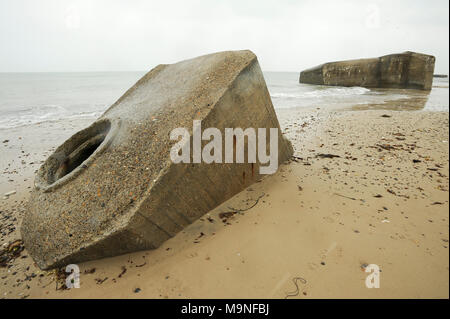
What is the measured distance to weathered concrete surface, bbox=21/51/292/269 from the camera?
177 centimetres

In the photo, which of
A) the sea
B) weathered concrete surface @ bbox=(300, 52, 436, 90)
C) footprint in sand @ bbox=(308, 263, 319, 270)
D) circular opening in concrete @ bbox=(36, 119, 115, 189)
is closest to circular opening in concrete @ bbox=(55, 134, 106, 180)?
circular opening in concrete @ bbox=(36, 119, 115, 189)

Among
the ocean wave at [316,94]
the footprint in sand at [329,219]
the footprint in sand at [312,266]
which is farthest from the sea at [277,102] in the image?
the footprint in sand at [312,266]

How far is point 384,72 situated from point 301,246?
21.1m

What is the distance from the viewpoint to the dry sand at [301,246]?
1527mm

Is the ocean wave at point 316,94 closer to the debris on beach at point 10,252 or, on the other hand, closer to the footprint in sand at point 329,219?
the footprint in sand at point 329,219

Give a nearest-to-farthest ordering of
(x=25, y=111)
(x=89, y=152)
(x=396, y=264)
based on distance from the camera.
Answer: (x=396, y=264)
(x=89, y=152)
(x=25, y=111)

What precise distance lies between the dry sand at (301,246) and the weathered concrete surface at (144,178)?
7.0 inches

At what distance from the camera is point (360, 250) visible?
1.71 meters

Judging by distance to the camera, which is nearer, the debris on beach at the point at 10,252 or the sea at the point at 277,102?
the debris on beach at the point at 10,252

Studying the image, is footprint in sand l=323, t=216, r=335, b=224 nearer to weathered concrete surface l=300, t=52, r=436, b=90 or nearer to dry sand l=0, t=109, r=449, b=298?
dry sand l=0, t=109, r=449, b=298

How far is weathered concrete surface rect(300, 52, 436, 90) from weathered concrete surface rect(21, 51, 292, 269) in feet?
62.4
